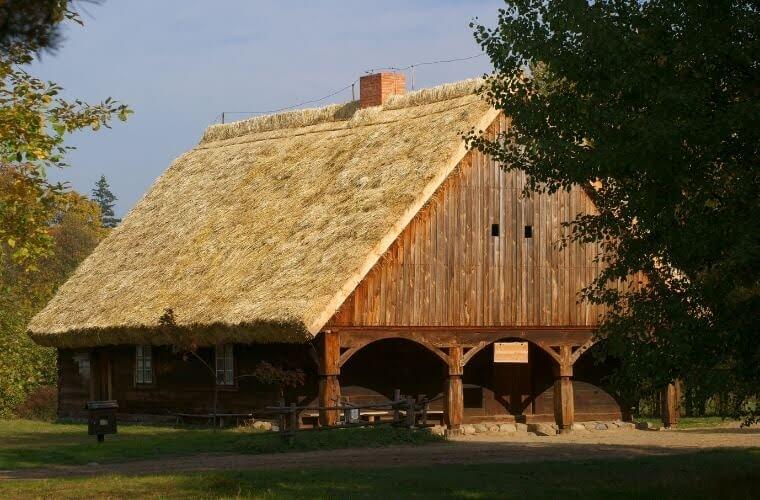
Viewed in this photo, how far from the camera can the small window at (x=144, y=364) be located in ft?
122

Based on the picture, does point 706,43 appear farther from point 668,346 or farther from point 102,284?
point 102,284

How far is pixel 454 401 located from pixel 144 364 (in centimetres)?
1072

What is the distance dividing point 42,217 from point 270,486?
5.03 metres

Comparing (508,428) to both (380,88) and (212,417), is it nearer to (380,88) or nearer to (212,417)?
(212,417)

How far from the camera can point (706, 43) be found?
16172mm

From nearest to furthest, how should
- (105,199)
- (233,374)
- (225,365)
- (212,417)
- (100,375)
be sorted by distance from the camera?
(212,417)
(233,374)
(225,365)
(100,375)
(105,199)

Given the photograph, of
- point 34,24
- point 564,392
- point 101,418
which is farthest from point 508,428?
point 34,24

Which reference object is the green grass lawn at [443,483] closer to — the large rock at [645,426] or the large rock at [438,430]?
the large rock at [438,430]

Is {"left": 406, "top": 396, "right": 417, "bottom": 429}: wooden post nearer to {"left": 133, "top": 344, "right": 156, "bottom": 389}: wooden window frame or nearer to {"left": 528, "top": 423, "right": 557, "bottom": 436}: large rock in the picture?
{"left": 528, "top": 423, "right": 557, "bottom": 436}: large rock

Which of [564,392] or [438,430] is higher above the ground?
[564,392]

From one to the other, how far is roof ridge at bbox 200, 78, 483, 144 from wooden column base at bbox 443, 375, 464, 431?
7.00 m

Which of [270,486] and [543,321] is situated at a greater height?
[543,321]

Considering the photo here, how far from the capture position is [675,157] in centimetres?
1612

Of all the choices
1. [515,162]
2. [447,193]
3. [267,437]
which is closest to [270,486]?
[515,162]
